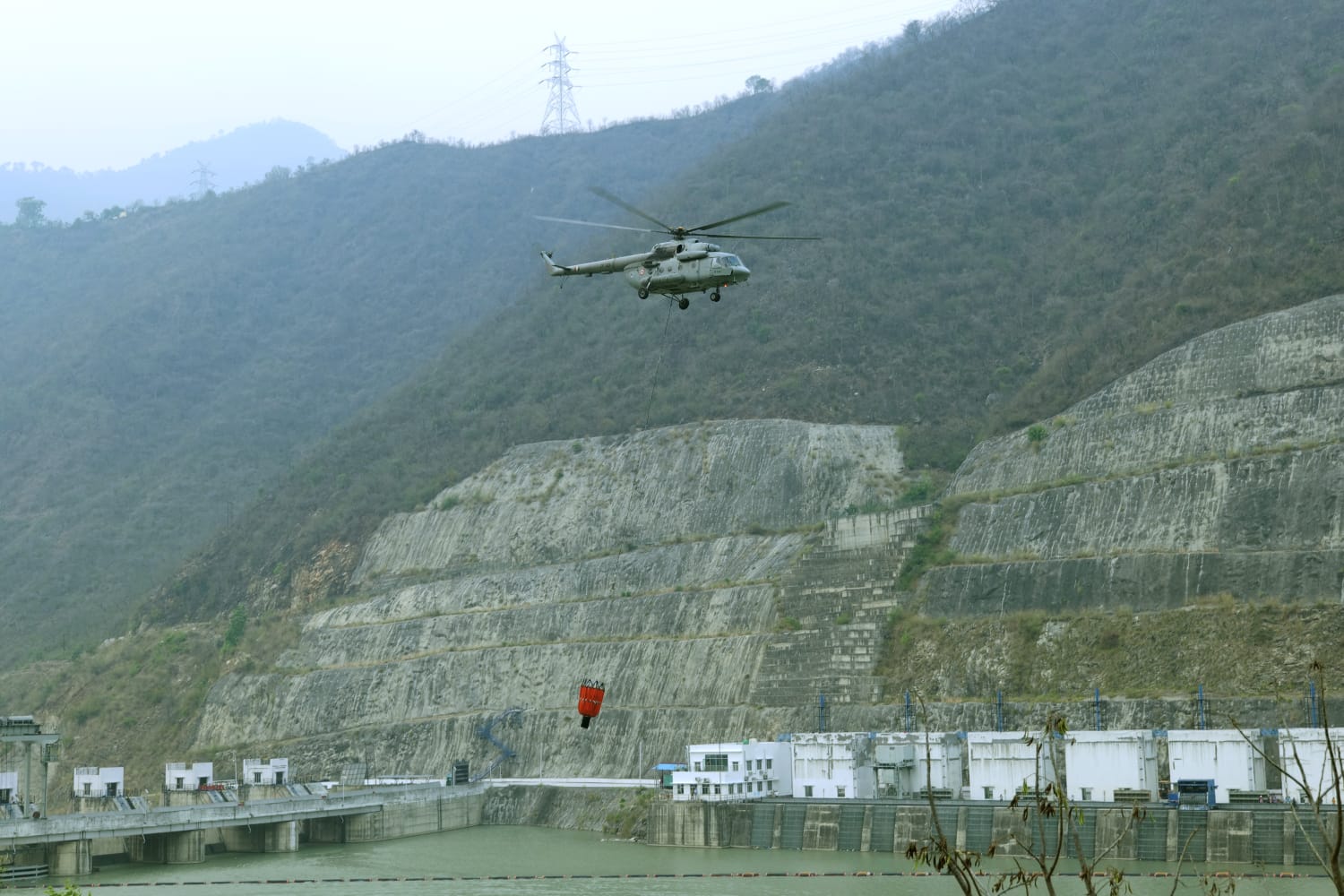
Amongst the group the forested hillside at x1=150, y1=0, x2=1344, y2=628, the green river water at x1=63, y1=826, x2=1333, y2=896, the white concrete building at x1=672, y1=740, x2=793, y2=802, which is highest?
the forested hillside at x1=150, y1=0, x2=1344, y2=628

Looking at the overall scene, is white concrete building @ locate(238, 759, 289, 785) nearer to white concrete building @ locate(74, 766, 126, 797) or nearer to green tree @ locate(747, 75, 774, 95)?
white concrete building @ locate(74, 766, 126, 797)

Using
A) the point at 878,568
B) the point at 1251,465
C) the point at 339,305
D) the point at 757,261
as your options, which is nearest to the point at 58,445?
the point at 339,305

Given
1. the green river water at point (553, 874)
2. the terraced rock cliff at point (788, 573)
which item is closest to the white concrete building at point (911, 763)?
the terraced rock cliff at point (788, 573)

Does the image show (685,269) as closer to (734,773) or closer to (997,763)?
(997,763)

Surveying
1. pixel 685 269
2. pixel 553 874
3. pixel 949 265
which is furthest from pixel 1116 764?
pixel 949 265

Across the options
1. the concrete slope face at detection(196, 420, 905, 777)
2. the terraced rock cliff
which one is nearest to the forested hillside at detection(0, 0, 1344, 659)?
the concrete slope face at detection(196, 420, 905, 777)
